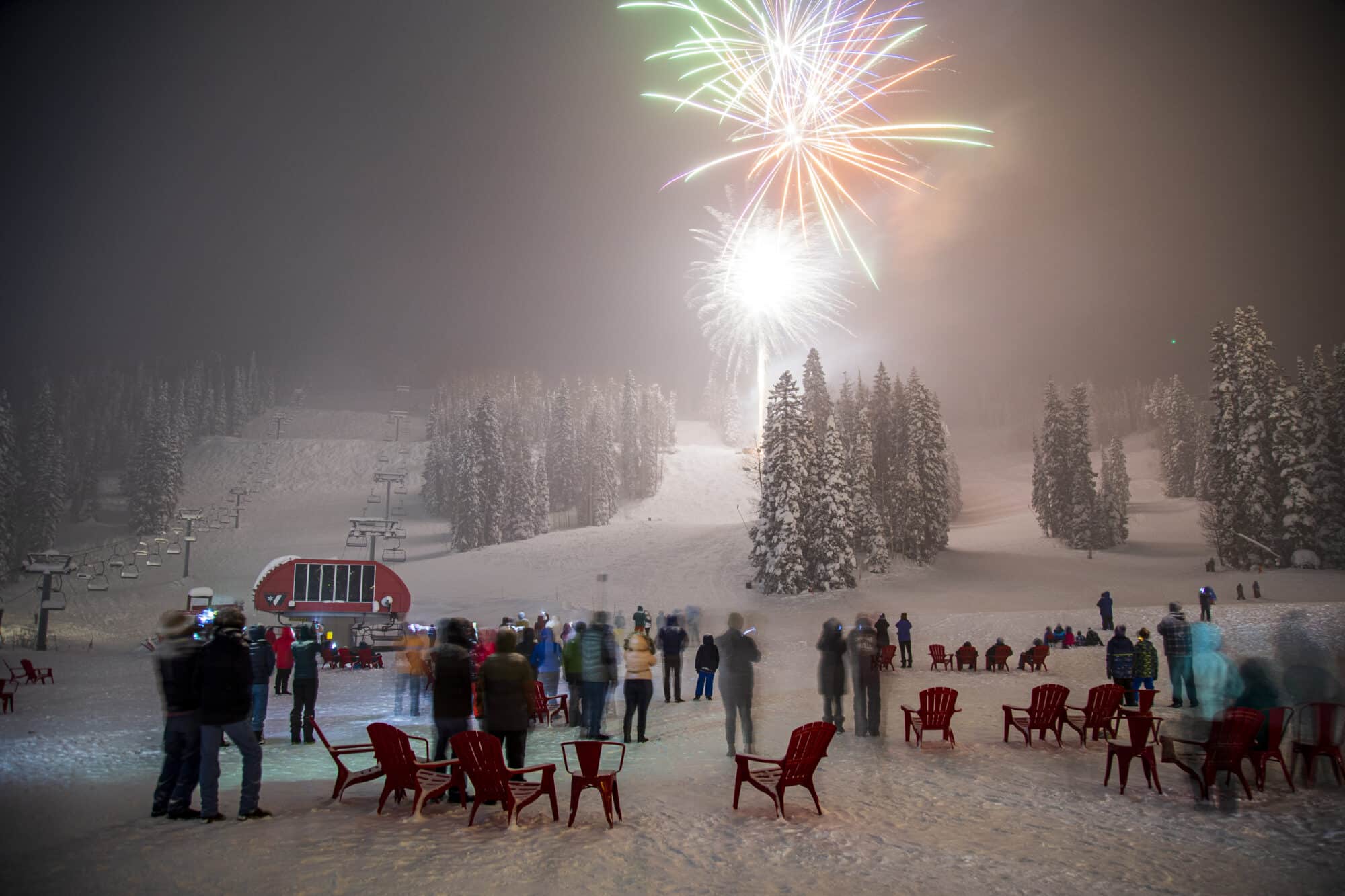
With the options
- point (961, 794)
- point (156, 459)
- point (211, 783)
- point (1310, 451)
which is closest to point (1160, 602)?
point (1310, 451)

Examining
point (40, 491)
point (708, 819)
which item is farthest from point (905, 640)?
point (40, 491)

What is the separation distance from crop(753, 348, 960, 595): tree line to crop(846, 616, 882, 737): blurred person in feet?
105

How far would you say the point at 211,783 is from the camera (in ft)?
24.0

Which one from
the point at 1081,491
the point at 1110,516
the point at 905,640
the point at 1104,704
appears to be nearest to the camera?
the point at 1104,704

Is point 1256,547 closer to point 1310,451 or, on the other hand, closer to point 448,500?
point 1310,451

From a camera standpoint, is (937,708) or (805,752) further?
(937,708)

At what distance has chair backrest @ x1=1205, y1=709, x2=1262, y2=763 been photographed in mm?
8422

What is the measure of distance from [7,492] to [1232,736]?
245 feet

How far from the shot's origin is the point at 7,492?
56.3m

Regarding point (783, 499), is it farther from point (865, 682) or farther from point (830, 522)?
point (865, 682)

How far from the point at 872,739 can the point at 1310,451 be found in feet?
152

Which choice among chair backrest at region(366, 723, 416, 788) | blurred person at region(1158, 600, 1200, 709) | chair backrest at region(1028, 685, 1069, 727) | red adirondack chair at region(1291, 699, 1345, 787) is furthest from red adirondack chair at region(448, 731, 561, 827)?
blurred person at region(1158, 600, 1200, 709)

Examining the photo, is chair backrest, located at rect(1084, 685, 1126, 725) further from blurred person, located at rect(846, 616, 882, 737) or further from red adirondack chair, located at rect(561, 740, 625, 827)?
red adirondack chair, located at rect(561, 740, 625, 827)

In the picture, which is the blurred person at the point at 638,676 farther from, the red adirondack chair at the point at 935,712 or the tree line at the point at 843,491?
the tree line at the point at 843,491
